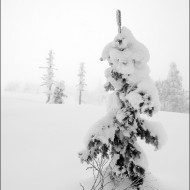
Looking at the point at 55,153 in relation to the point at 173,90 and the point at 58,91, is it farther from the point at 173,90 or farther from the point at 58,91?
the point at 173,90

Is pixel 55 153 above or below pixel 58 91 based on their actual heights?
below

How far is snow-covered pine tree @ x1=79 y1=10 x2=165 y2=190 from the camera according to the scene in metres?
4.78

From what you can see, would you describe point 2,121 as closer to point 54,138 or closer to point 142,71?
point 54,138

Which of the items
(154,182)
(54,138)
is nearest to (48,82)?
(54,138)

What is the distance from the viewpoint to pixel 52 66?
4197 centimetres

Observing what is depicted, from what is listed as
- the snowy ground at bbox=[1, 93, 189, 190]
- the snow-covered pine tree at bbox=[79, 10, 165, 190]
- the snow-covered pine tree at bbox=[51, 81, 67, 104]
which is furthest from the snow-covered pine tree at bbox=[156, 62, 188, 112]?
the snow-covered pine tree at bbox=[79, 10, 165, 190]

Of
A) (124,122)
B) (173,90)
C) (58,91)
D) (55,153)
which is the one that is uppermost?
(173,90)

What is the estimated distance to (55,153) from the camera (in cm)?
1056

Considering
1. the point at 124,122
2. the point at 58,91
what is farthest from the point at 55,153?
the point at 58,91

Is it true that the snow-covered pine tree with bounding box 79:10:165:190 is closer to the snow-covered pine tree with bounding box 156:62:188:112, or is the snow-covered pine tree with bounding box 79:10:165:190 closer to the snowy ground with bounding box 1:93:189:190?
the snowy ground with bounding box 1:93:189:190

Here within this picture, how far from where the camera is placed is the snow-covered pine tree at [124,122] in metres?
4.78

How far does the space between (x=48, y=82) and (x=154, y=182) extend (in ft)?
122

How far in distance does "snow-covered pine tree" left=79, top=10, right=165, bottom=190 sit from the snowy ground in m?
1.68

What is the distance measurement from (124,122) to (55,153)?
22.3ft
